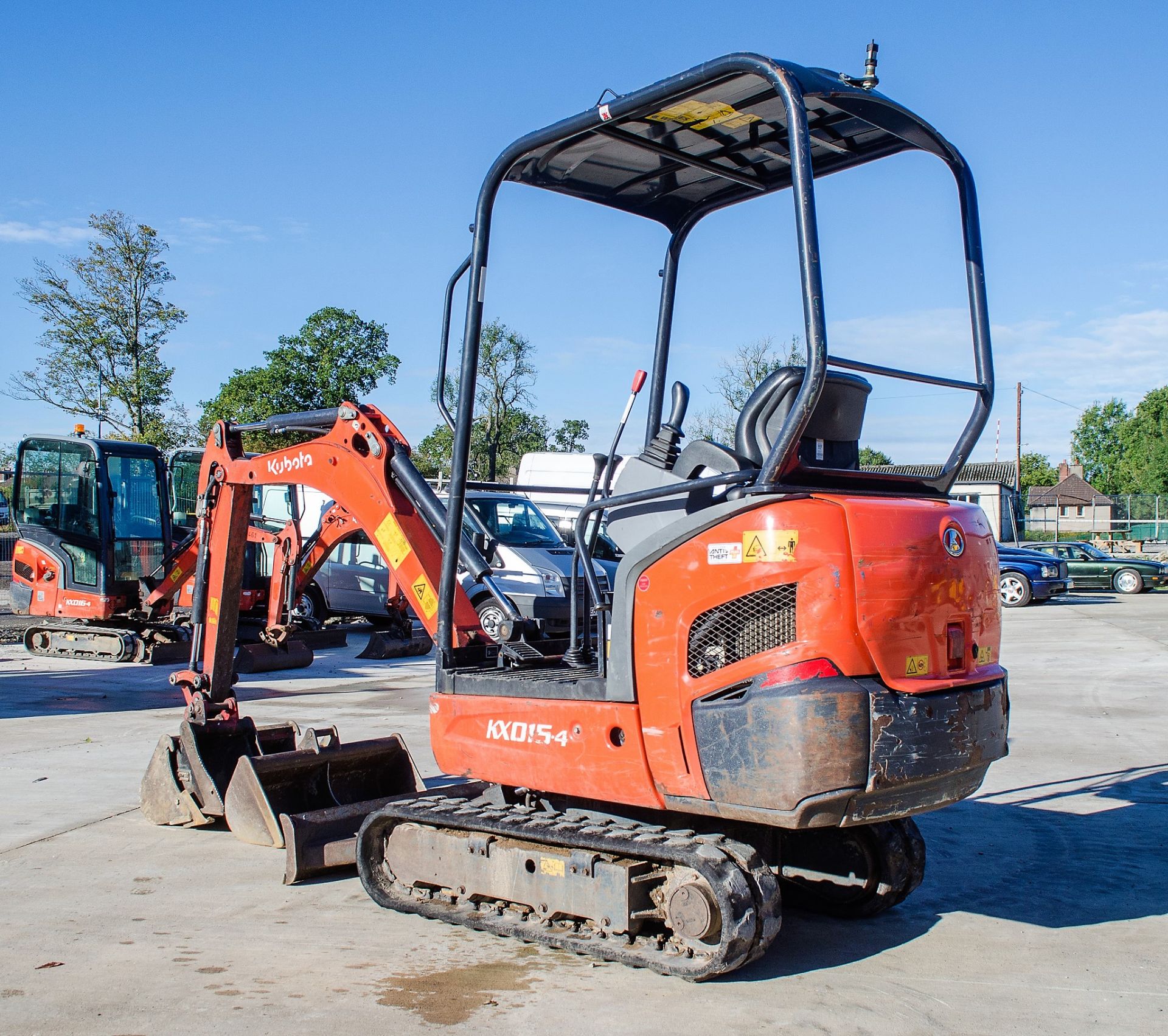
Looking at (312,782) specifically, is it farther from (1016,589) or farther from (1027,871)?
(1016,589)

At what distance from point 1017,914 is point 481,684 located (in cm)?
273

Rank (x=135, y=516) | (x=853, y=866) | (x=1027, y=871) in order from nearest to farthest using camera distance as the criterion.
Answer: (x=853, y=866) → (x=1027, y=871) → (x=135, y=516)

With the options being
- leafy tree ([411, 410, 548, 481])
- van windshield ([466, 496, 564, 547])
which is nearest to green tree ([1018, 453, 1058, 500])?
leafy tree ([411, 410, 548, 481])

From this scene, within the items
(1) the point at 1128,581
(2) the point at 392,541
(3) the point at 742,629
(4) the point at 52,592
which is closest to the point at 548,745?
(3) the point at 742,629

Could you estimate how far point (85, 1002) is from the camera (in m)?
4.16

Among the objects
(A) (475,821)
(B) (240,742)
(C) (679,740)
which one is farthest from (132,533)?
(C) (679,740)

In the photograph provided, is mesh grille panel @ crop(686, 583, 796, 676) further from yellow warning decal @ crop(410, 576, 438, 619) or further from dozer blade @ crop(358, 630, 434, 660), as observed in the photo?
dozer blade @ crop(358, 630, 434, 660)

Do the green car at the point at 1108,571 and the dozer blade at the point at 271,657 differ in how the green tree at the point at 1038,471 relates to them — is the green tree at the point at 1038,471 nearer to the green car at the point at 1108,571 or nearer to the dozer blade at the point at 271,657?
the green car at the point at 1108,571

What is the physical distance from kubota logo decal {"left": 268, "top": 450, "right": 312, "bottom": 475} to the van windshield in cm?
975

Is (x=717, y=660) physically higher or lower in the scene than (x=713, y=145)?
lower

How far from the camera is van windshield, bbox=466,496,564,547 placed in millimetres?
17250

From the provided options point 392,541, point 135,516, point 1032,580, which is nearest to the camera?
point 392,541

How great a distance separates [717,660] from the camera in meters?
4.15

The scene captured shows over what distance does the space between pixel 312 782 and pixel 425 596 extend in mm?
1353
